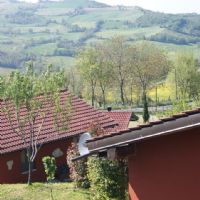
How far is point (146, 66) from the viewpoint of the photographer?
77.5 m

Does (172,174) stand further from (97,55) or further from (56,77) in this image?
(97,55)

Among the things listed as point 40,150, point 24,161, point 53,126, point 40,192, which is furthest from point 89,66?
point 40,192

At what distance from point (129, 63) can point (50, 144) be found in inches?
2153

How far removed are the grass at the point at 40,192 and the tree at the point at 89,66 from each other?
179 feet

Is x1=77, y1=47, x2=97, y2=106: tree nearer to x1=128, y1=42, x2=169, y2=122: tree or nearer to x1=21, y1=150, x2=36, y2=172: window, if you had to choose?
x1=128, y1=42, x2=169, y2=122: tree

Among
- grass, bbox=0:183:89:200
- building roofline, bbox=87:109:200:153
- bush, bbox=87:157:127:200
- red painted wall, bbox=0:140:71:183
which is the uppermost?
building roofline, bbox=87:109:200:153

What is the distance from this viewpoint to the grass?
55.6 feet

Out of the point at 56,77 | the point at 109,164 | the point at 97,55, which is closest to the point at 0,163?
the point at 56,77

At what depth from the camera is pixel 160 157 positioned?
8867 millimetres

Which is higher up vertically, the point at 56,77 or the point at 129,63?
the point at 56,77

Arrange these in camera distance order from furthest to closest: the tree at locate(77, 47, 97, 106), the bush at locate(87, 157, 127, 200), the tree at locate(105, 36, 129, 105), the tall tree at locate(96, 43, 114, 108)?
the tree at locate(105, 36, 129, 105)
the tall tree at locate(96, 43, 114, 108)
the tree at locate(77, 47, 97, 106)
the bush at locate(87, 157, 127, 200)

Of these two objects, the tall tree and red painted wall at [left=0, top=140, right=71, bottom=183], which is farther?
the tall tree

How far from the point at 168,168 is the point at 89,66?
2582 inches

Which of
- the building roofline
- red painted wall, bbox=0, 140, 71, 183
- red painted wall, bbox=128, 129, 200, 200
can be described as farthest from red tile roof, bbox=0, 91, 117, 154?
the building roofline
